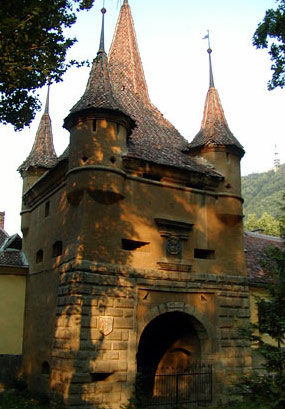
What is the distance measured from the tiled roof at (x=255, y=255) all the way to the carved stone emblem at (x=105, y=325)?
24.6 feet

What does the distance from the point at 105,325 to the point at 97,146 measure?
236 inches

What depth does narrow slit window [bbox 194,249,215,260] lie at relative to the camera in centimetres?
1756

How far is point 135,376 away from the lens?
14.5 meters

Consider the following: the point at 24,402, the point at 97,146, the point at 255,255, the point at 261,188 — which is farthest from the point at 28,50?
the point at 261,188

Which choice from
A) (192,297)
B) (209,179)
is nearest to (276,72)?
(209,179)

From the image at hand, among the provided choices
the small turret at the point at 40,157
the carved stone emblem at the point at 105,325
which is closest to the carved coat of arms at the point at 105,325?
the carved stone emblem at the point at 105,325

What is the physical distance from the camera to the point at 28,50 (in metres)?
11.1

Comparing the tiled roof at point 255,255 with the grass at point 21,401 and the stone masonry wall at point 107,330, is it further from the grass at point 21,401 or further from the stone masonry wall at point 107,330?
the grass at point 21,401

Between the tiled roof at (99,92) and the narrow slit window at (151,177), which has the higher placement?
the tiled roof at (99,92)

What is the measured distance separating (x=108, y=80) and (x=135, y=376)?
1080 cm

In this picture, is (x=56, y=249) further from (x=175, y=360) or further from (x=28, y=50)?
(x=28, y=50)

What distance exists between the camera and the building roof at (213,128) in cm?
1894

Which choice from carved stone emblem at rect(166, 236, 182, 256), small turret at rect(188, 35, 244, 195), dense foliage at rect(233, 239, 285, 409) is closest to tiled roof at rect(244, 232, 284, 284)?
small turret at rect(188, 35, 244, 195)

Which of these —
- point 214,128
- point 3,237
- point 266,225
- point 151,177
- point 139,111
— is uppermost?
point 139,111
